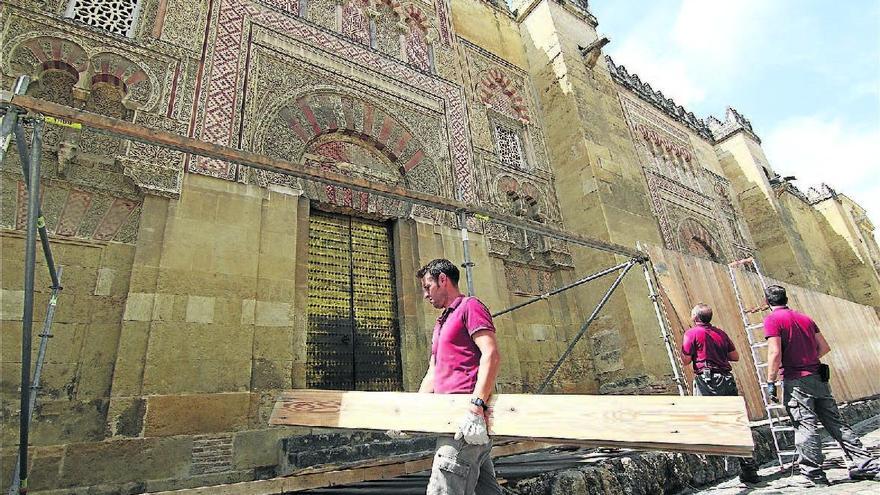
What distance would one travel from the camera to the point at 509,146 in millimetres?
7926

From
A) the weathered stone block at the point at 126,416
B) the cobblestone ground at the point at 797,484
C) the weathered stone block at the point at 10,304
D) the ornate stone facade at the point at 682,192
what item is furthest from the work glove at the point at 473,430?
the ornate stone facade at the point at 682,192

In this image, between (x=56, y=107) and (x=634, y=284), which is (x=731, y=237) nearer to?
(x=634, y=284)

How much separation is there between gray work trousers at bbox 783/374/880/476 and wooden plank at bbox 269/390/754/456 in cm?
226

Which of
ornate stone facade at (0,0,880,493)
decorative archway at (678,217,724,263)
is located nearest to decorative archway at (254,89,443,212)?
ornate stone facade at (0,0,880,493)

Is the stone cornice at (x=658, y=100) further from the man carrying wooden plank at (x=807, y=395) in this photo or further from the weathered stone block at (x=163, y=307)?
the weathered stone block at (x=163, y=307)

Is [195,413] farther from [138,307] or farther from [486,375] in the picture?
[486,375]

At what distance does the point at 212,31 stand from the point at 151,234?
2.77m

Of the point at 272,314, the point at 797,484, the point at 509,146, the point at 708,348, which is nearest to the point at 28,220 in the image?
the point at 272,314

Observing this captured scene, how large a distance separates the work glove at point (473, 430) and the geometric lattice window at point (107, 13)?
5369mm

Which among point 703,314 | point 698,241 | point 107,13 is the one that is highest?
point 107,13

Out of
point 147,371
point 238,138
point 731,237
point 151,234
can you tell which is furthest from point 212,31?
point 731,237

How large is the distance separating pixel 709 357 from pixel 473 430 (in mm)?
2808

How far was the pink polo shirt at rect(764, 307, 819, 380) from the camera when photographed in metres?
3.19

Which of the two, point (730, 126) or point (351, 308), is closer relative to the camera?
point (351, 308)
